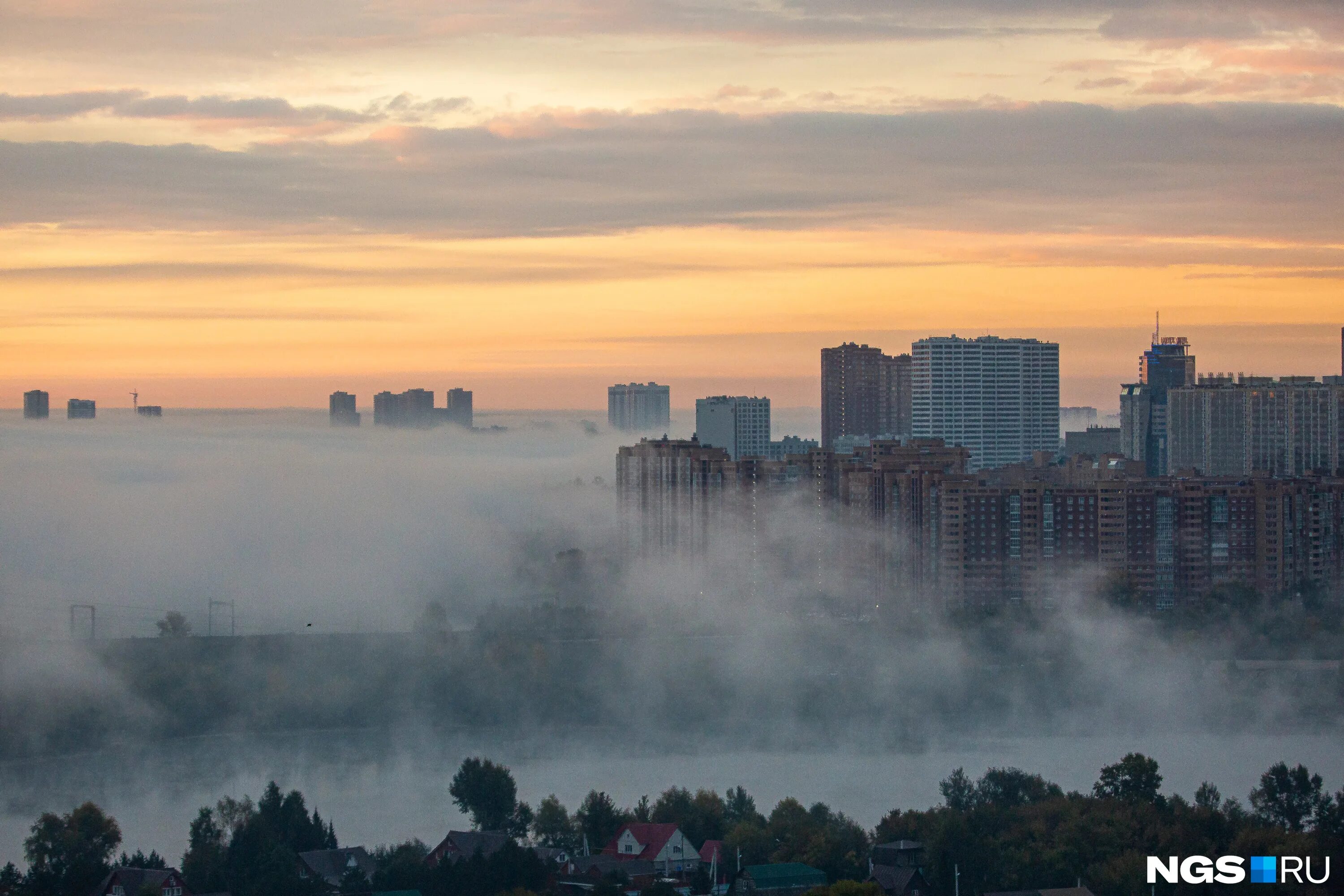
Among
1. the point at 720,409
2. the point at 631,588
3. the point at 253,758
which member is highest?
the point at 720,409

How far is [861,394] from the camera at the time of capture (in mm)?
36969

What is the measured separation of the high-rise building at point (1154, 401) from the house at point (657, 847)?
78.4 ft

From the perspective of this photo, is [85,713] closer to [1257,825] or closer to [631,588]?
[631,588]

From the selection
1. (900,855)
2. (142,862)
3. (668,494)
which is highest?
(668,494)

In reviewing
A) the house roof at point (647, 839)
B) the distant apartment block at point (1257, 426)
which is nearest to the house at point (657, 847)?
the house roof at point (647, 839)

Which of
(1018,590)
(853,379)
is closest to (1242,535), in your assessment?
(1018,590)

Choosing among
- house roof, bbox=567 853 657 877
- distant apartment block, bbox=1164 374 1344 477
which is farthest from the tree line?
distant apartment block, bbox=1164 374 1344 477

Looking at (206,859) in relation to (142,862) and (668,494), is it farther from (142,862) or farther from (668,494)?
(668,494)

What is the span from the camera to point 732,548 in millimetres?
23766

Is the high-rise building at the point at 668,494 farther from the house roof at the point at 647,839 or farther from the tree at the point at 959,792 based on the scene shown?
the house roof at the point at 647,839

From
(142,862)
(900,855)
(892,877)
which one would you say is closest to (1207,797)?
(900,855)

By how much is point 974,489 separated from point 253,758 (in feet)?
28.3

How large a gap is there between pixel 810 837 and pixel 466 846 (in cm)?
198

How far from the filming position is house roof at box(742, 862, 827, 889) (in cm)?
920
